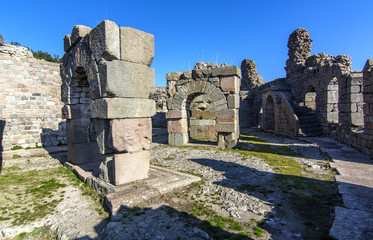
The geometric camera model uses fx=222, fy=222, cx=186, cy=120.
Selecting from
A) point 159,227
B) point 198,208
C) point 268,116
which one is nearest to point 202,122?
point 268,116

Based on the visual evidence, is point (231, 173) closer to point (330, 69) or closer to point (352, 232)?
Answer: point (352, 232)

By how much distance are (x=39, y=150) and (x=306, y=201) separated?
27.2 ft

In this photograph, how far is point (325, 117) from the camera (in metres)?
11.0

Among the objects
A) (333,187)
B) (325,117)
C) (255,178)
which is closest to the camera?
(333,187)

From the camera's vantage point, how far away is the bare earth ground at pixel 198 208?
2561 millimetres

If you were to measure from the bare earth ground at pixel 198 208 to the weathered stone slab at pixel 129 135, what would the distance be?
37.4 inches

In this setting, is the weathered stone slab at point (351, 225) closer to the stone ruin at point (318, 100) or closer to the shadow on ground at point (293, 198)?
the shadow on ground at point (293, 198)

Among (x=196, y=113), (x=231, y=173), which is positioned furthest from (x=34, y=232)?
(x=196, y=113)

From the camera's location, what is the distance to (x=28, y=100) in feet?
28.5

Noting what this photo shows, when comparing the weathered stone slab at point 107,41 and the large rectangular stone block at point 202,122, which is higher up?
the weathered stone slab at point 107,41

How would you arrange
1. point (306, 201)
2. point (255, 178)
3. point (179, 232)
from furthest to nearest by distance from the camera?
A: point (255, 178) → point (306, 201) → point (179, 232)

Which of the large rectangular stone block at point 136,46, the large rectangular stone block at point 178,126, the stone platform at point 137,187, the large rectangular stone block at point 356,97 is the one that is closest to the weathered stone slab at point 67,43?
the large rectangular stone block at point 136,46

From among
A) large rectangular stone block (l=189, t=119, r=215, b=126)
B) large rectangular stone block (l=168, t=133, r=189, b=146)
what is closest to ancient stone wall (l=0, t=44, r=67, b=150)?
large rectangular stone block (l=168, t=133, r=189, b=146)

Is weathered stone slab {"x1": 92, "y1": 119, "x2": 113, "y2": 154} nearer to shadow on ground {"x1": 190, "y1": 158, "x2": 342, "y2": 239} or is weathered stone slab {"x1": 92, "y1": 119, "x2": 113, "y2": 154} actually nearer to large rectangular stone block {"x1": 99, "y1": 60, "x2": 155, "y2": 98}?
large rectangular stone block {"x1": 99, "y1": 60, "x2": 155, "y2": 98}
